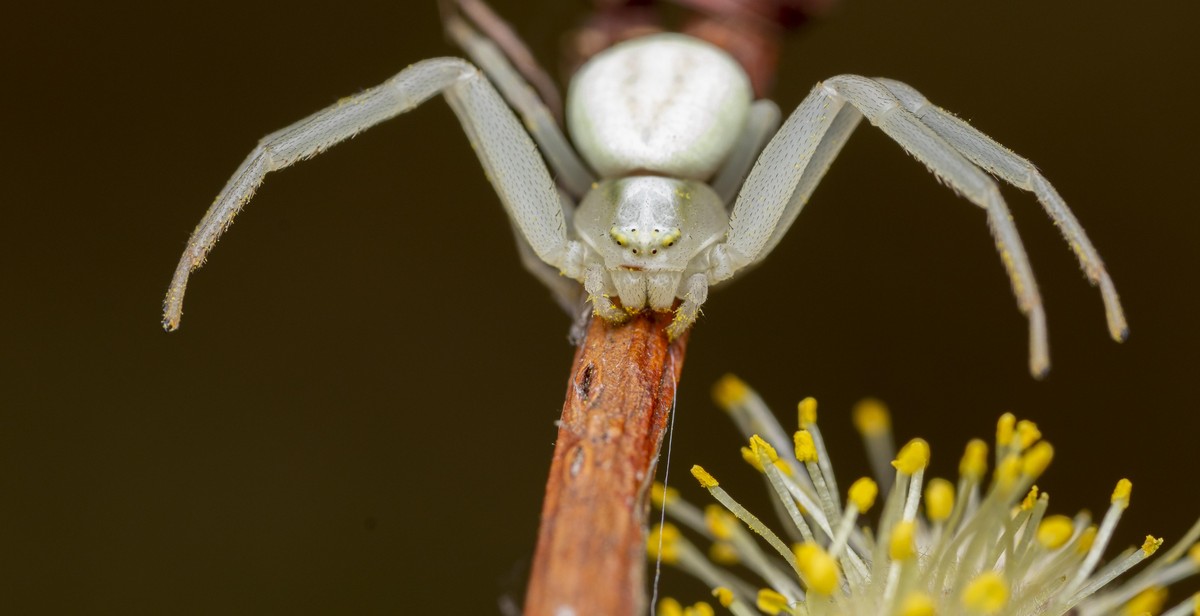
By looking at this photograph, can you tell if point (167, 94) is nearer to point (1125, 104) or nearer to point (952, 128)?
point (952, 128)

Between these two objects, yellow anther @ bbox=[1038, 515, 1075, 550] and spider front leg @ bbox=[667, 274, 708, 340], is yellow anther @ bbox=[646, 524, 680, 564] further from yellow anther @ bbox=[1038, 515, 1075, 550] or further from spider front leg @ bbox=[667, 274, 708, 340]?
yellow anther @ bbox=[1038, 515, 1075, 550]

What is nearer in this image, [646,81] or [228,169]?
[646,81]

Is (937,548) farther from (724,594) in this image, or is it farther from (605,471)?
(605,471)

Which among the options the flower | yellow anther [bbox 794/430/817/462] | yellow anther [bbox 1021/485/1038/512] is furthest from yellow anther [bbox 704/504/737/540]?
yellow anther [bbox 1021/485/1038/512]

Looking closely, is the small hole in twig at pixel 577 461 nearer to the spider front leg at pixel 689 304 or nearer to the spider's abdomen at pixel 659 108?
the spider front leg at pixel 689 304

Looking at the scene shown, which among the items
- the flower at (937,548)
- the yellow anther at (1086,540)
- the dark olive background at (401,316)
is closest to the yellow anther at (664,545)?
the flower at (937,548)

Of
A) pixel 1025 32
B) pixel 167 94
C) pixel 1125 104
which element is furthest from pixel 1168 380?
pixel 167 94

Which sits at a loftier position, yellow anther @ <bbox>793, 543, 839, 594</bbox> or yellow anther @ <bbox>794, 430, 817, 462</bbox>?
yellow anther @ <bbox>794, 430, 817, 462</bbox>

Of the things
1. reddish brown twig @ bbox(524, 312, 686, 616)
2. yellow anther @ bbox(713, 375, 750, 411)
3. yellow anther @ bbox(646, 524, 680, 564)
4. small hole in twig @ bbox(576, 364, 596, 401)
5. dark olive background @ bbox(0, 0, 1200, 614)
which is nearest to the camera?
reddish brown twig @ bbox(524, 312, 686, 616)
